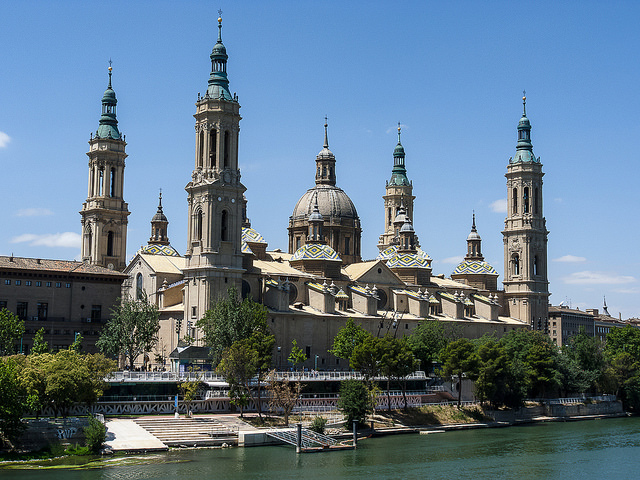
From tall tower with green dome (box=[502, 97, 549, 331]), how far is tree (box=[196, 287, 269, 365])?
188 ft

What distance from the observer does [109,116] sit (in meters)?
117

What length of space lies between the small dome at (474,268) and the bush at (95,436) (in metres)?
81.7

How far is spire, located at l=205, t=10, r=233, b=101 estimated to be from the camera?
96938 millimetres

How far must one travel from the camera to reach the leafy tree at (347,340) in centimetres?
9444

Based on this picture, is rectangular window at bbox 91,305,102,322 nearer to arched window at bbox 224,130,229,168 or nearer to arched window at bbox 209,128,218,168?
arched window at bbox 209,128,218,168

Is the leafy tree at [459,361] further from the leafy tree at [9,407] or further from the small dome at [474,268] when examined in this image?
the small dome at [474,268]

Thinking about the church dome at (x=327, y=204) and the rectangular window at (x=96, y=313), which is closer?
the rectangular window at (x=96, y=313)

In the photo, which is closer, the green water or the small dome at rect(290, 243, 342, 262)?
the green water

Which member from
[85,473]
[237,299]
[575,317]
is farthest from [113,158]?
[575,317]

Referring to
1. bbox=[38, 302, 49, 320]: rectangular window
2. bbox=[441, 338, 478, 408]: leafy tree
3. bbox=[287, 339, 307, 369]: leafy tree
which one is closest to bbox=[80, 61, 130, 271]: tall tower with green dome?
bbox=[38, 302, 49, 320]: rectangular window

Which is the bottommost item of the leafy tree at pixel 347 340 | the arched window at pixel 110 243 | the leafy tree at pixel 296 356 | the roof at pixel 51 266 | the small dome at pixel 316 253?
the leafy tree at pixel 296 356

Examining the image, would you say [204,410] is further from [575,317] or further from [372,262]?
[575,317]

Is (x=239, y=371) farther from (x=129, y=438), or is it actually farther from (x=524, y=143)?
(x=524, y=143)

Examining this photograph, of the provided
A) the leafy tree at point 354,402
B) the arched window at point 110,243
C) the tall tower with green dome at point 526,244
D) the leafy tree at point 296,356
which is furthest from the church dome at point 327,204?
the leafy tree at point 354,402
